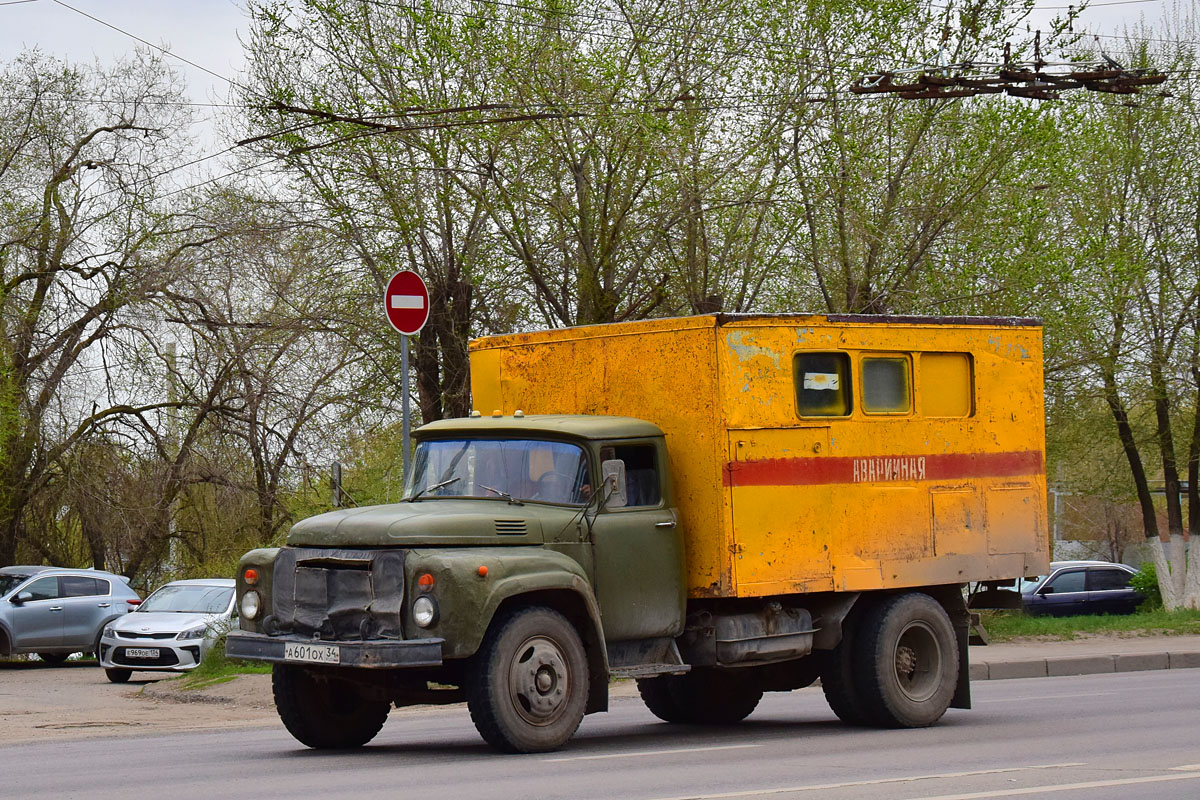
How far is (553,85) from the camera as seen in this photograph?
21969 mm

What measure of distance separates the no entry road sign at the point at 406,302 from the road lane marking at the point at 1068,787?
7.12 metres

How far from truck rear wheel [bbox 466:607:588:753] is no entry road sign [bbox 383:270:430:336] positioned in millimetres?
4373

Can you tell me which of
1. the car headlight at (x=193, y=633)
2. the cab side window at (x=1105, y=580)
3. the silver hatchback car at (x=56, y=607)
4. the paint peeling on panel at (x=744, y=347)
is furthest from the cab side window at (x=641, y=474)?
the cab side window at (x=1105, y=580)

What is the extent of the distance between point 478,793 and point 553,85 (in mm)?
15167

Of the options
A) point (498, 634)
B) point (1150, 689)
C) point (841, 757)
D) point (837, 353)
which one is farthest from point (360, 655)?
point (1150, 689)

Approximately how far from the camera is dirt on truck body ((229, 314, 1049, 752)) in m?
9.92

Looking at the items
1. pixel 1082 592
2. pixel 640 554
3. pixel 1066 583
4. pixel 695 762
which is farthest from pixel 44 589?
pixel 1082 592

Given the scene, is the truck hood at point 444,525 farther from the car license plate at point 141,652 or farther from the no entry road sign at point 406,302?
the car license plate at point 141,652

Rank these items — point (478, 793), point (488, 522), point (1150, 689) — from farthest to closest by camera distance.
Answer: point (1150, 689)
point (488, 522)
point (478, 793)

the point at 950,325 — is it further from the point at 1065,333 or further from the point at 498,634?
the point at 1065,333

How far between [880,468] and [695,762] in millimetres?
3072

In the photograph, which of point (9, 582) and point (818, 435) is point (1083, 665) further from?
point (9, 582)

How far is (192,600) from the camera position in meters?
24.4

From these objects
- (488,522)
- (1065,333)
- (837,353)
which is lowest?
(488,522)
